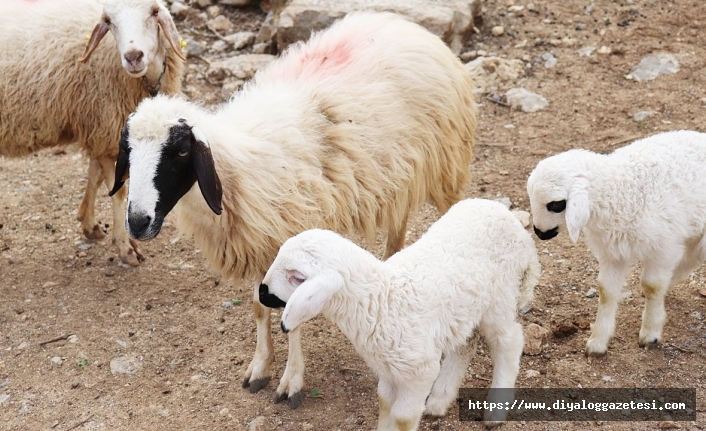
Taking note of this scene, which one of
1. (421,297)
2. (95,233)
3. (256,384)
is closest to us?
(421,297)

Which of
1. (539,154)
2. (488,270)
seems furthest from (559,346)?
(539,154)

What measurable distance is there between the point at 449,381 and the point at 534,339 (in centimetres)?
71

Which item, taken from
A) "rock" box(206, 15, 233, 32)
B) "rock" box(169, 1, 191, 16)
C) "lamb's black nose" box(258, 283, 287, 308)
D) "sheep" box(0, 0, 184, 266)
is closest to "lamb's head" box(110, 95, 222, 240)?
"lamb's black nose" box(258, 283, 287, 308)

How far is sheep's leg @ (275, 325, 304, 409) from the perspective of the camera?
4344mm

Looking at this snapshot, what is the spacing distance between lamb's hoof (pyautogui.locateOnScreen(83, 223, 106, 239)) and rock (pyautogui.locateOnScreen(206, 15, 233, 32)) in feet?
11.5

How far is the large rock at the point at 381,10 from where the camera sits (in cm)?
772

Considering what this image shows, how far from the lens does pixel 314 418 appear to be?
4.19 m

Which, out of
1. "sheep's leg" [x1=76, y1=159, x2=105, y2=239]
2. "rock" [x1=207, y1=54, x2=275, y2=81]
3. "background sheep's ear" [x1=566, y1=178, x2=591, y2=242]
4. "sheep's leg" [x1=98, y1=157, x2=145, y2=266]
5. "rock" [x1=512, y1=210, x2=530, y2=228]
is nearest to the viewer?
"background sheep's ear" [x1=566, y1=178, x2=591, y2=242]

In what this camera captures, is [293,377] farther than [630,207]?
Yes

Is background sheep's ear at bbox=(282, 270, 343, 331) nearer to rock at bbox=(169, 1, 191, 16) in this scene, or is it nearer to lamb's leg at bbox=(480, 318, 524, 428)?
lamb's leg at bbox=(480, 318, 524, 428)

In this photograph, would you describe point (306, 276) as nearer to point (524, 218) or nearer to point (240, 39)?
point (524, 218)

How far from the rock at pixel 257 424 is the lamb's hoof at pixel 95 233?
268cm

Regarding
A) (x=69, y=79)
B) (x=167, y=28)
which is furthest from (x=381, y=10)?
(x=69, y=79)

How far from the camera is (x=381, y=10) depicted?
25.5 feet
